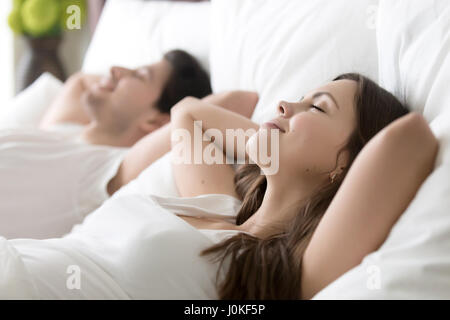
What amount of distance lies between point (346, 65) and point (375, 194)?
18.9 inches

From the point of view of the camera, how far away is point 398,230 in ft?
2.71

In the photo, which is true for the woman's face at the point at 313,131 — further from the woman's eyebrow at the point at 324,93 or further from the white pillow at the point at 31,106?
the white pillow at the point at 31,106

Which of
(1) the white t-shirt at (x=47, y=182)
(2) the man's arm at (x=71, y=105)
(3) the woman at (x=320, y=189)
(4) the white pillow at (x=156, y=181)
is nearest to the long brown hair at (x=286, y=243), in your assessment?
(3) the woman at (x=320, y=189)

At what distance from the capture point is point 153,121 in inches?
75.9

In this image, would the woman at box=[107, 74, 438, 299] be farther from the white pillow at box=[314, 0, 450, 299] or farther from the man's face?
the man's face

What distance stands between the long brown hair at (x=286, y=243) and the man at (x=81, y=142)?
596 millimetres

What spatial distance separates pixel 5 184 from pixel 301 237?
883 millimetres

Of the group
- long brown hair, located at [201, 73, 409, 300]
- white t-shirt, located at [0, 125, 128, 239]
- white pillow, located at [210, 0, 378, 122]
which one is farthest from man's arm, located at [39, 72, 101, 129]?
long brown hair, located at [201, 73, 409, 300]

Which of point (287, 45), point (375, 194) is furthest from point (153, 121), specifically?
point (375, 194)

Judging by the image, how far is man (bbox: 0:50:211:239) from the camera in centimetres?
153

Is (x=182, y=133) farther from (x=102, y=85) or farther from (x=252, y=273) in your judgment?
(x=102, y=85)

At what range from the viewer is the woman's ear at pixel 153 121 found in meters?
1.92

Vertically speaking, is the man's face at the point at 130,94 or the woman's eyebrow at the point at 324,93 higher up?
the woman's eyebrow at the point at 324,93

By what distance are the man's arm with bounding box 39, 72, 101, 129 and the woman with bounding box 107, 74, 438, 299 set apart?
0.94 metres
